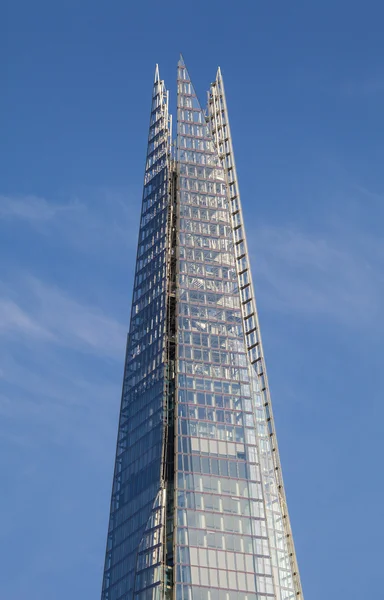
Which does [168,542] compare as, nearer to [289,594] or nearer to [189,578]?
[189,578]

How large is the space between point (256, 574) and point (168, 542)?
1379 cm

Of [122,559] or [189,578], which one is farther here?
[122,559]

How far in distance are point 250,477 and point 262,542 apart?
415 inches

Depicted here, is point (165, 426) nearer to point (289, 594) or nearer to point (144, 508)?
point (144, 508)

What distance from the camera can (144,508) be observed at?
196m

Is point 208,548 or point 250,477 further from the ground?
point 250,477

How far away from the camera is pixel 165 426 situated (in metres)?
199

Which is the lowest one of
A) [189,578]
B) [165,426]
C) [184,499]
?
[189,578]

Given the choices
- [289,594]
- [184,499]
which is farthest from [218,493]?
[289,594]

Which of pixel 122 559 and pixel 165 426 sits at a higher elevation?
pixel 165 426

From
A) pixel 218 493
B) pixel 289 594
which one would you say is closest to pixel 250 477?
pixel 218 493

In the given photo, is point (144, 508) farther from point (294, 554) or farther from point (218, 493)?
point (294, 554)

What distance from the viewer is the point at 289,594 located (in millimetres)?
192625

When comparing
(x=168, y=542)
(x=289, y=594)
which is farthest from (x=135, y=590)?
(x=289, y=594)
